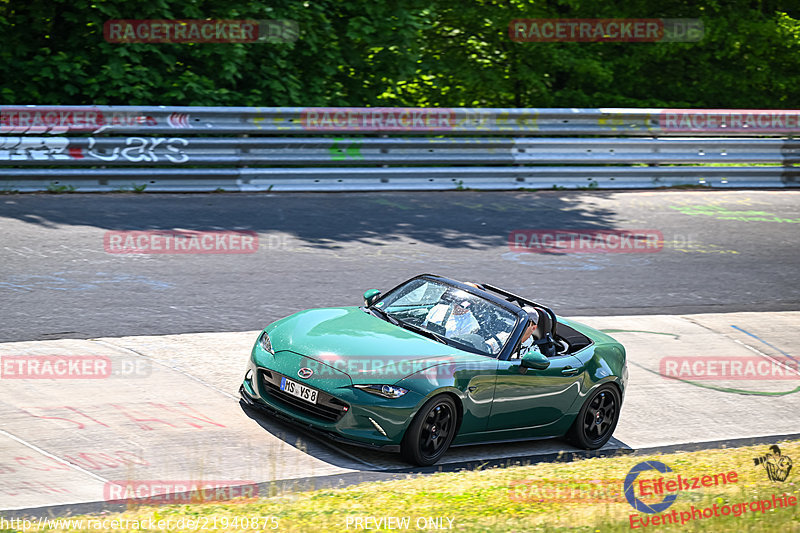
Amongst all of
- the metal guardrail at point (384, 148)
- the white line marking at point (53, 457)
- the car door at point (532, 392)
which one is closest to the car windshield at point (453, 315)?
the car door at point (532, 392)

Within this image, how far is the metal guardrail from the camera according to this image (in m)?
13.6

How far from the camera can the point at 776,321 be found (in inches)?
457

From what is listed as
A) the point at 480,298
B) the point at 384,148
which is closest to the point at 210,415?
the point at 480,298

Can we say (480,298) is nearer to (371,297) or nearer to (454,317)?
(454,317)

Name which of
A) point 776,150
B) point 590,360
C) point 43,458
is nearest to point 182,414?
point 43,458

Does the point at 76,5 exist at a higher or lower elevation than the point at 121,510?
higher

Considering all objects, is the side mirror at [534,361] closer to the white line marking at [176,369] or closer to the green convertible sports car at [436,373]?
the green convertible sports car at [436,373]

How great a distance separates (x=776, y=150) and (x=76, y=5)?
12575 mm

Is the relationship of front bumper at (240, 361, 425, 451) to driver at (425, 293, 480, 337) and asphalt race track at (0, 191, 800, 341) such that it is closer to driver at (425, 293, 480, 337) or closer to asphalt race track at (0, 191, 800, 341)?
driver at (425, 293, 480, 337)

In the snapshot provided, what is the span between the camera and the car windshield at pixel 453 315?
7.57 meters

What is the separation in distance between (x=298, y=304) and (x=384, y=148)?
5910mm

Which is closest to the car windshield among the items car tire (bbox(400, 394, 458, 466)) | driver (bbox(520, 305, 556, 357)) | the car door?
driver (bbox(520, 305, 556, 357))

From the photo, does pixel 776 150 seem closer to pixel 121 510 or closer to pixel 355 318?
pixel 355 318

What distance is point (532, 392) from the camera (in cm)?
762
